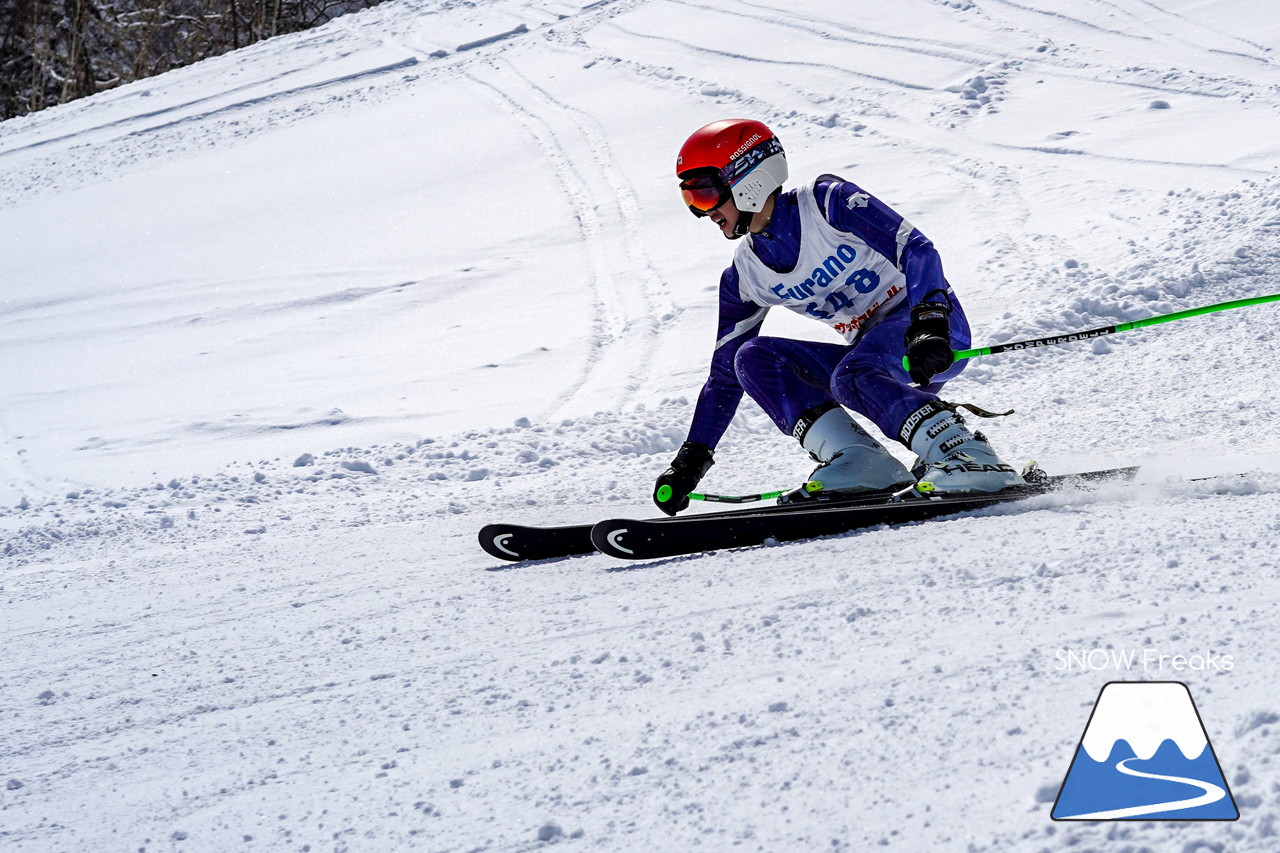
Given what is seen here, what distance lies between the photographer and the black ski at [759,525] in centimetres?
332

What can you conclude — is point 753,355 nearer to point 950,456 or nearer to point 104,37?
point 950,456

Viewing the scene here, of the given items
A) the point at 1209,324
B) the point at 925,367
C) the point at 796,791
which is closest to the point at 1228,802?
the point at 796,791

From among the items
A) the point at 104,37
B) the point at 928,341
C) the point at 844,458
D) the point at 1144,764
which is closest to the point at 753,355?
the point at 844,458

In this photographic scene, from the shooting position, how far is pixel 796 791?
1.83 metres

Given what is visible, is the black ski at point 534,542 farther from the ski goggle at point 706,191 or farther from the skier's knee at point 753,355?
the ski goggle at point 706,191

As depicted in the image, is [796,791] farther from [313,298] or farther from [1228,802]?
[313,298]

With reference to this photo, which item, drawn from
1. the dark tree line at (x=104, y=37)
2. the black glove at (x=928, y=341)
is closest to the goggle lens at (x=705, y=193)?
the black glove at (x=928, y=341)

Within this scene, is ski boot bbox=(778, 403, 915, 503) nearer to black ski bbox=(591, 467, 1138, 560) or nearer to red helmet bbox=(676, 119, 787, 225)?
black ski bbox=(591, 467, 1138, 560)

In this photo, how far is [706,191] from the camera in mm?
3613

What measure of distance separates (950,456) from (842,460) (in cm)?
42

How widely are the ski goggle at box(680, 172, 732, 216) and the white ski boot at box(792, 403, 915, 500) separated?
2.57 feet

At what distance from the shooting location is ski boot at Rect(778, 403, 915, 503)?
362 cm

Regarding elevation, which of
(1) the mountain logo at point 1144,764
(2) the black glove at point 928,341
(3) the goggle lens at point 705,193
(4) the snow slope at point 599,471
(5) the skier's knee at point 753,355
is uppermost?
(3) the goggle lens at point 705,193

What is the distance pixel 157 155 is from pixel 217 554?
11785 mm
